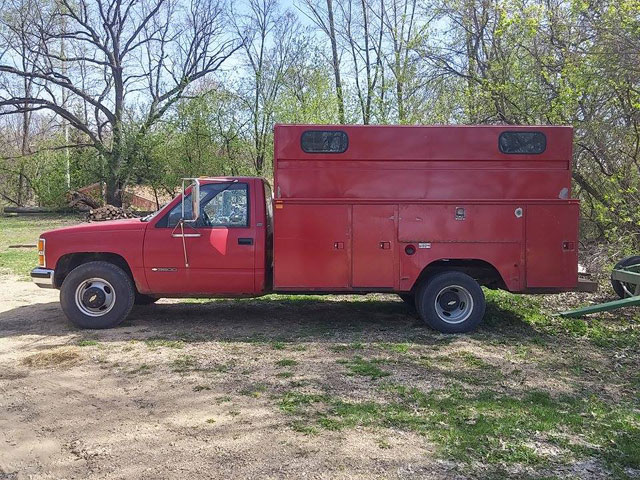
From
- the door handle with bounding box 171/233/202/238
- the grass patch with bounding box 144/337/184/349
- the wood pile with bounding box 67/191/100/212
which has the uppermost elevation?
the wood pile with bounding box 67/191/100/212

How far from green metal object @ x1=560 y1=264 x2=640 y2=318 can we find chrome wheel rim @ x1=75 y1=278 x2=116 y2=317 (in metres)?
6.19

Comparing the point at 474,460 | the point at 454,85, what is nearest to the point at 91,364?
the point at 474,460

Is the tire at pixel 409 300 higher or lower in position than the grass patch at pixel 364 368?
higher

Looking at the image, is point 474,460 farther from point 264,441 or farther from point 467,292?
point 467,292

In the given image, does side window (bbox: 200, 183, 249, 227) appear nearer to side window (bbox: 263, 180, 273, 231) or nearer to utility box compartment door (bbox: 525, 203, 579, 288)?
side window (bbox: 263, 180, 273, 231)

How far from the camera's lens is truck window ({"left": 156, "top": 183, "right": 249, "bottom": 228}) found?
284 inches

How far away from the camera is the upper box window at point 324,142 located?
6.97 meters

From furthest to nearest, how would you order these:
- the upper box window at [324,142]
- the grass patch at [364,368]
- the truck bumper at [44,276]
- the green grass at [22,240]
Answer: the green grass at [22,240] < the truck bumper at [44,276] < the upper box window at [324,142] < the grass patch at [364,368]

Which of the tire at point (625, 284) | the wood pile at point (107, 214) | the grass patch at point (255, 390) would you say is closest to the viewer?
the grass patch at point (255, 390)

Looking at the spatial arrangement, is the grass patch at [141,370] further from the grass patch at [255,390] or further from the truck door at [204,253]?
the truck door at [204,253]

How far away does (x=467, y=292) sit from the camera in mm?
7160

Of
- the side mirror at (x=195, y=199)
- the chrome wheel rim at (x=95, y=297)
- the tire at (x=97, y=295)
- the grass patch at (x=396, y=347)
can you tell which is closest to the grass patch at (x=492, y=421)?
the grass patch at (x=396, y=347)

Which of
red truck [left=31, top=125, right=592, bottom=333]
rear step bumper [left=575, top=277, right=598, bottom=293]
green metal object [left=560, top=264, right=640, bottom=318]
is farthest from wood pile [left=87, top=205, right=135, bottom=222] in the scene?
rear step bumper [left=575, top=277, right=598, bottom=293]

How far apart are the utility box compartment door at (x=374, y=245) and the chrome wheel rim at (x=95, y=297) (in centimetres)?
324
